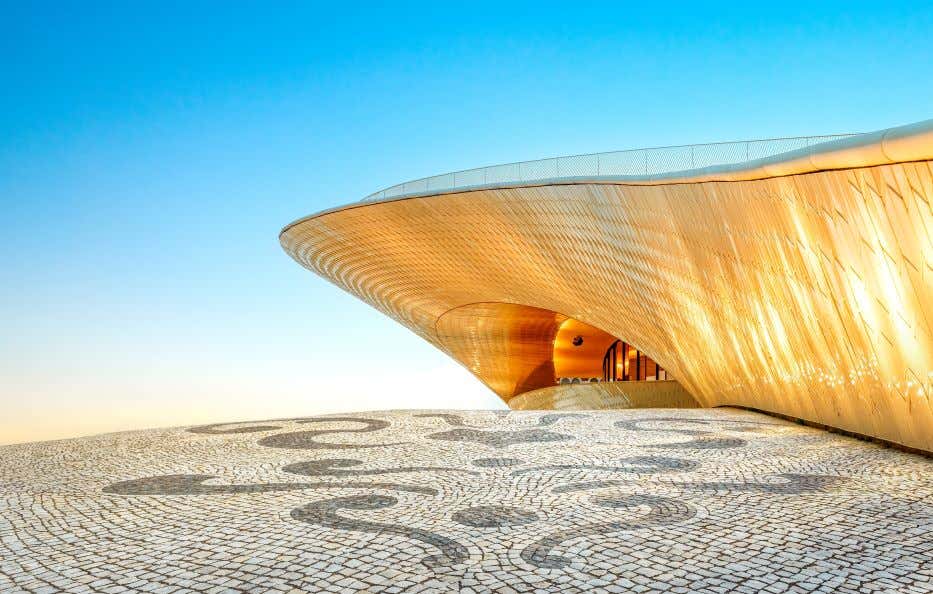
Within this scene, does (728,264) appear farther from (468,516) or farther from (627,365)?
(627,365)

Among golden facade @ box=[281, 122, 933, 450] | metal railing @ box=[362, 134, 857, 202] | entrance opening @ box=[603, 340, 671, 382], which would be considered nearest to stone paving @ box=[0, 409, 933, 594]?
golden facade @ box=[281, 122, 933, 450]

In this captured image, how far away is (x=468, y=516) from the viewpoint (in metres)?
5.61

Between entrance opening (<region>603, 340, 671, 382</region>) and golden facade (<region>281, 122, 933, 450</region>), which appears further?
entrance opening (<region>603, 340, 671, 382</region>)

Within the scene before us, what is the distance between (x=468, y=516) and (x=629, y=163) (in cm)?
1286

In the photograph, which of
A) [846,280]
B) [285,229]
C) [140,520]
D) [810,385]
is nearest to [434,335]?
[285,229]

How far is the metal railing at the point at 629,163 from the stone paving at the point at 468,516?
281 inches

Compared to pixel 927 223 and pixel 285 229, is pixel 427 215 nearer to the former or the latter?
pixel 285 229

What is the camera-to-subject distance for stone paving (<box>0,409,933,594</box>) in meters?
4.14

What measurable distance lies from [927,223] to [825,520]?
353 cm

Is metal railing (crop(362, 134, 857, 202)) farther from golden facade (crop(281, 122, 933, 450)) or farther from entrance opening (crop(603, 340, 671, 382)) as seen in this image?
entrance opening (crop(603, 340, 671, 382))

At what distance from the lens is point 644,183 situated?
533 inches

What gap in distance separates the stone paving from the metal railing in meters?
7.13

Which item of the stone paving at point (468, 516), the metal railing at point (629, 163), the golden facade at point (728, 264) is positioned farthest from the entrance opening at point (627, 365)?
the stone paving at point (468, 516)

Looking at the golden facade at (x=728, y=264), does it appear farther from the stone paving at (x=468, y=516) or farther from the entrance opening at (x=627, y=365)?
the entrance opening at (x=627, y=365)
